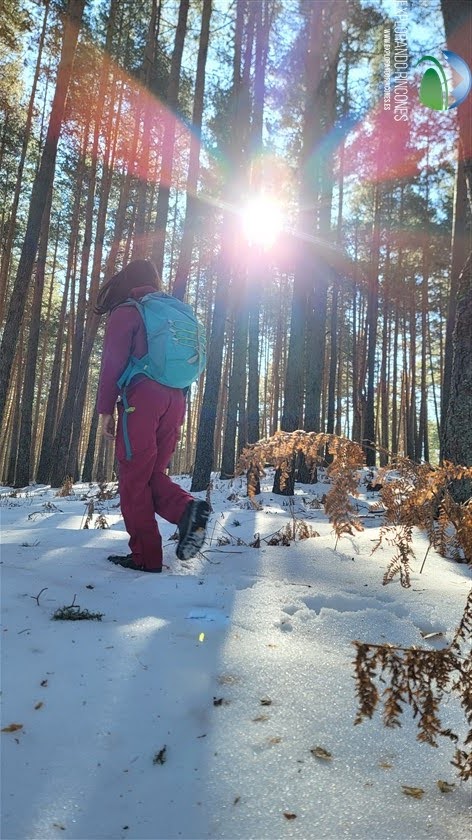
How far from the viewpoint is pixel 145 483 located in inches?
101

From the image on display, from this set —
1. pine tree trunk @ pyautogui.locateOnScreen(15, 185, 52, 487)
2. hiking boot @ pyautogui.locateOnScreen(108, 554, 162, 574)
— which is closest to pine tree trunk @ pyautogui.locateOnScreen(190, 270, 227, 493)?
hiking boot @ pyautogui.locateOnScreen(108, 554, 162, 574)

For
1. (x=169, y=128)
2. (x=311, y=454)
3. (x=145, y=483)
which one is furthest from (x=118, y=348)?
(x=169, y=128)

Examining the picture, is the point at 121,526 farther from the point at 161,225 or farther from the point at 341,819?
the point at 161,225

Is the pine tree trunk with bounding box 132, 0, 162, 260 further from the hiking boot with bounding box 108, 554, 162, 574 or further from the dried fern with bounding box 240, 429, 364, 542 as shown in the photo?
the dried fern with bounding box 240, 429, 364, 542

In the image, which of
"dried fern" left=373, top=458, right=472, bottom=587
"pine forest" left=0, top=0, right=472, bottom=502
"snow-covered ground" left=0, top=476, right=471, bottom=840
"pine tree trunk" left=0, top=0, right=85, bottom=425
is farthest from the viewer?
"pine forest" left=0, top=0, right=472, bottom=502

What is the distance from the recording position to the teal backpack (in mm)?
2580

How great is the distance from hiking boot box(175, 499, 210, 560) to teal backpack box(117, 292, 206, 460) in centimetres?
47

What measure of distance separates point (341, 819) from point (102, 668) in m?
0.77

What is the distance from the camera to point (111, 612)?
1832 millimetres

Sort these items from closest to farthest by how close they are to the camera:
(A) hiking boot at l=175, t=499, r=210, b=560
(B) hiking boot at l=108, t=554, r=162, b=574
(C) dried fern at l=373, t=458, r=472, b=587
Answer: (C) dried fern at l=373, t=458, r=472, b=587
(A) hiking boot at l=175, t=499, r=210, b=560
(B) hiking boot at l=108, t=554, r=162, b=574

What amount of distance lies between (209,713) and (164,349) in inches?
70.7

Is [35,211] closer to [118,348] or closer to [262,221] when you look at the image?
[118,348]

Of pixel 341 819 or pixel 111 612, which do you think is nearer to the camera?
pixel 341 819

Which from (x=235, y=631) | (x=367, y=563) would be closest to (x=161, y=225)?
(x=367, y=563)
